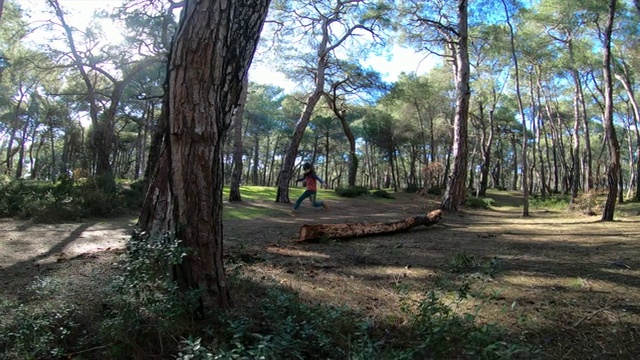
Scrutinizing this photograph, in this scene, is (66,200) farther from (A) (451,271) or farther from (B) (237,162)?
(A) (451,271)

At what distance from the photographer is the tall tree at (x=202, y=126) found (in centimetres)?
244

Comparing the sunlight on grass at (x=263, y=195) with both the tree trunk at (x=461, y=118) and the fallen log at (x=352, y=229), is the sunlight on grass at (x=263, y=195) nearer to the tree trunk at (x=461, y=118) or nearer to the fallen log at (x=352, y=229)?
the tree trunk at (x=461, y=118)

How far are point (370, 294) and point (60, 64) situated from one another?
16968 mm

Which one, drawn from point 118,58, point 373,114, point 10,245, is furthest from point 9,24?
point 373,114

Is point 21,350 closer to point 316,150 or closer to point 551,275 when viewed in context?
point 551,275

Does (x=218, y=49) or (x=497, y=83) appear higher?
(x=497, y=83)

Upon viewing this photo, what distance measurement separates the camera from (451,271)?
3.99m

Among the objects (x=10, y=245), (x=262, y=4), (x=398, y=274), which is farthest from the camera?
(x=10, y=245)

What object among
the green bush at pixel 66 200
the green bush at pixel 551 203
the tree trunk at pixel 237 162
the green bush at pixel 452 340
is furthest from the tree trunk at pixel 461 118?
the green bush at pixel 452 340

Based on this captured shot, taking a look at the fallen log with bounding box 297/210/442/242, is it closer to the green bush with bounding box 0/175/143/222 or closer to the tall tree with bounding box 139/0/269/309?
the tall tree with bounding box 139/0/269/309

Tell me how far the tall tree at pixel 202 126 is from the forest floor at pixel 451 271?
51 centimetres

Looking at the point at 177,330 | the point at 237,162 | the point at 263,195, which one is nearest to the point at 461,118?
the point at 237,162

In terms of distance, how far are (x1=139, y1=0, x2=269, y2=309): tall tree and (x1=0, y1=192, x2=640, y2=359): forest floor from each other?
511 mm

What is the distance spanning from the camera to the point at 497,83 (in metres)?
23.0
